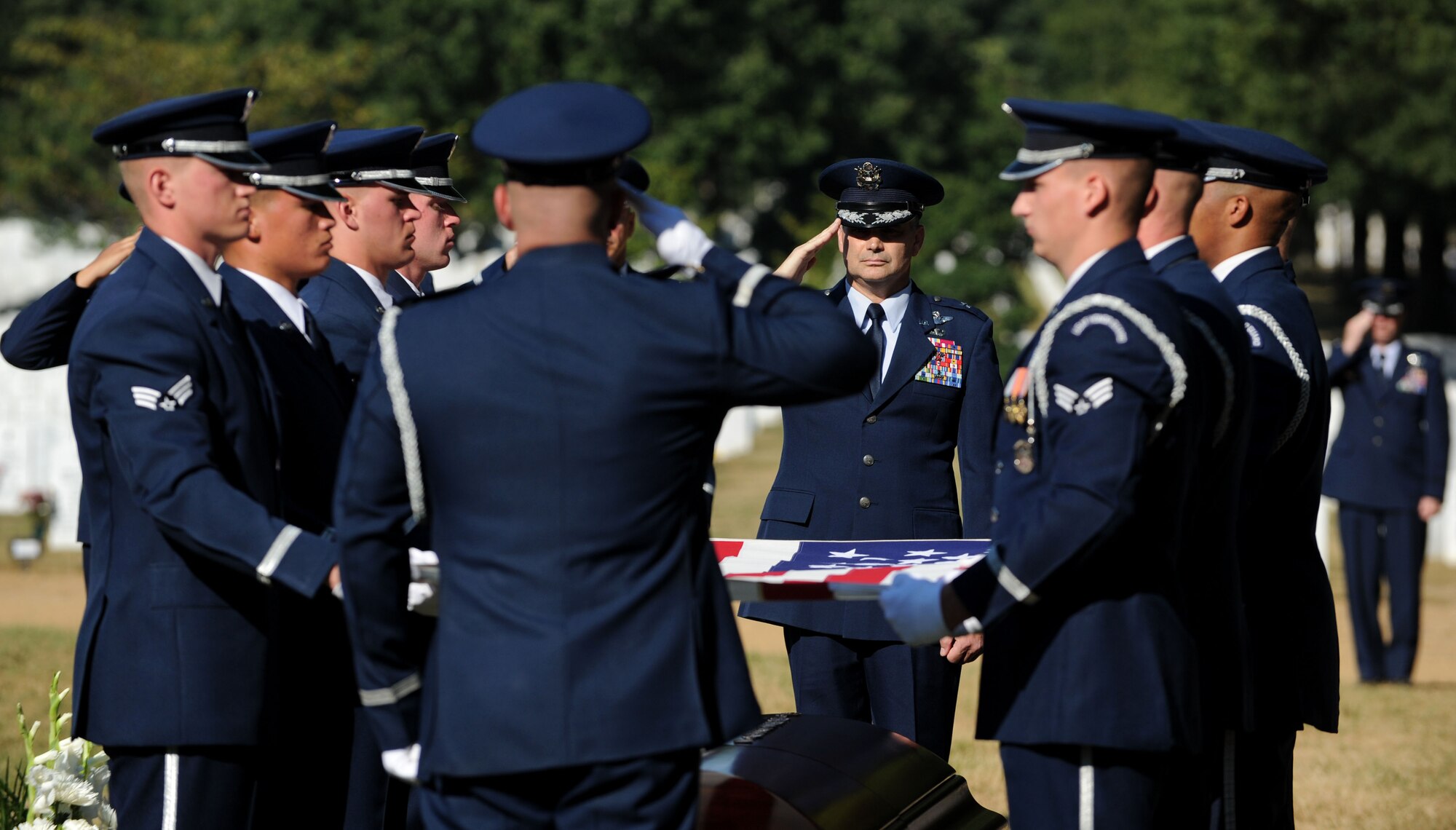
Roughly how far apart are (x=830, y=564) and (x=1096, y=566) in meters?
0.91

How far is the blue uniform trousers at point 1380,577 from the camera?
413 inches

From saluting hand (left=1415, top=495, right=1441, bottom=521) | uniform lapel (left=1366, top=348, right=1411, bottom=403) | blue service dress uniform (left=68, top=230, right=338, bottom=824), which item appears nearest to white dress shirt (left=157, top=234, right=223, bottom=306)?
blue service dress uniform (left=68, top=230, right=338, bottom=824)

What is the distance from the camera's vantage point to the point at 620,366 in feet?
9.96

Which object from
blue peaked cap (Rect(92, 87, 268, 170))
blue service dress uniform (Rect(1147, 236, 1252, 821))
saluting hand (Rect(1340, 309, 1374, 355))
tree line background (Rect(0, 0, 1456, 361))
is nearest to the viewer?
blue service dress uniform (Rect(1147, 236, 1252, 821))

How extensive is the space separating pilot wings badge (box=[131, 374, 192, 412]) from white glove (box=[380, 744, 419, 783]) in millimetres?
921

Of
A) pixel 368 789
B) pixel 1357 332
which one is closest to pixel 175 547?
pixel 368 789

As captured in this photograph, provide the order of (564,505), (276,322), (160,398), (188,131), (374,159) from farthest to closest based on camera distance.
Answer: (374,159), (276,322), (188,131), (160,398), (564,505)

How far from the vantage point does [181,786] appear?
3.71 meters

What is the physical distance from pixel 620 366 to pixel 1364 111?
27735 mm

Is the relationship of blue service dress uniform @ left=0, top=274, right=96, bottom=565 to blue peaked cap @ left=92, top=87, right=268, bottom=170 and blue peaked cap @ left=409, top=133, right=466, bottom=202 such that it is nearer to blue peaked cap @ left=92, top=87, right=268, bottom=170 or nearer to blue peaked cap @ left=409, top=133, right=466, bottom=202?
blue peaked cap @ left=92, top=87, right=268, bottom=170

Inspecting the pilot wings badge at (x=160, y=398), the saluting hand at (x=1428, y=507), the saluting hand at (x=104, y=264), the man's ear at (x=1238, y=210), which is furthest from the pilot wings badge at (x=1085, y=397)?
the saluting hand at (x=1428, y=507)

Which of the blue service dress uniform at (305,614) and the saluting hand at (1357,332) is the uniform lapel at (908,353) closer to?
the blue service dress uniform at (305,614)

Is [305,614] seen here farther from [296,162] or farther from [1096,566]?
[1096,566]

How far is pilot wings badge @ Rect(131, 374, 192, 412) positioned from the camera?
362 centimetres
